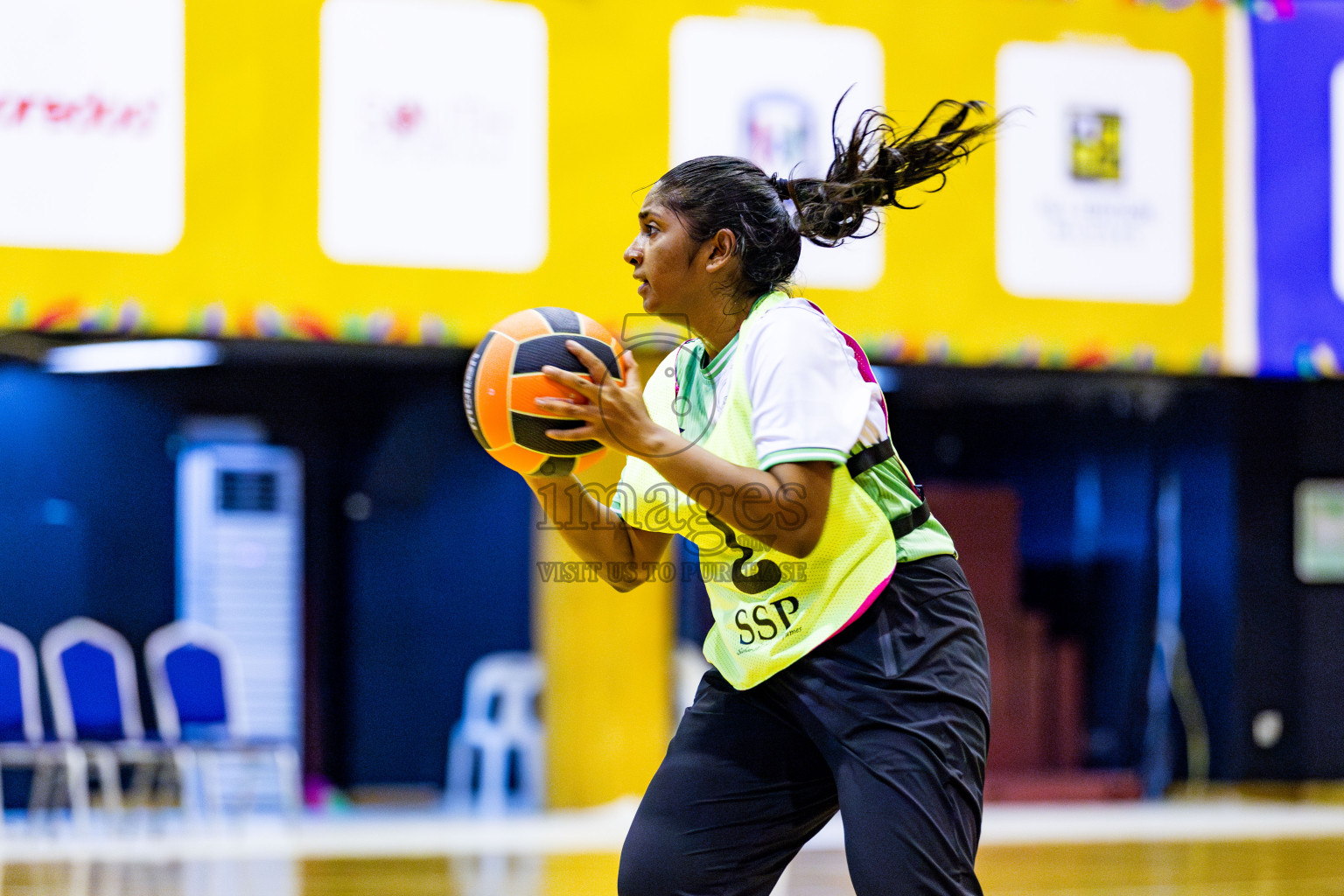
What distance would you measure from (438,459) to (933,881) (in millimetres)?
5987

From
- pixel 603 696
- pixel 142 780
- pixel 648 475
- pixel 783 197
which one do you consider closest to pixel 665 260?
pixel 783 197

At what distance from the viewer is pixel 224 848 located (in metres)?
6.00

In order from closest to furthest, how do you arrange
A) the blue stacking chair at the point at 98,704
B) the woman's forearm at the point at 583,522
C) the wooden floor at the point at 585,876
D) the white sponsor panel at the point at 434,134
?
the woman's forearm at the point at 583,522, the wooden floor at the point at 585,876, the white sponsor panel at the point at 434,134, the blue stacking chair at the point at 98,704

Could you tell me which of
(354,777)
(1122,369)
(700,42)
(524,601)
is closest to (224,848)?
(354,777)

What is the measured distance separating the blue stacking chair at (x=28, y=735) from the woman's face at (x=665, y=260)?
16.9ft

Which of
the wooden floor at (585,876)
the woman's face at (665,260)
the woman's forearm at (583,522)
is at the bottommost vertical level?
the wooden floor at (585,876)

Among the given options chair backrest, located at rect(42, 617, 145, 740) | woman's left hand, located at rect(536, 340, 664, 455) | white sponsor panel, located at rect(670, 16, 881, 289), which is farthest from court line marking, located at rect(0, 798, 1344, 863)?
woman's left hand, located at rect(536, 340, 664, 455)

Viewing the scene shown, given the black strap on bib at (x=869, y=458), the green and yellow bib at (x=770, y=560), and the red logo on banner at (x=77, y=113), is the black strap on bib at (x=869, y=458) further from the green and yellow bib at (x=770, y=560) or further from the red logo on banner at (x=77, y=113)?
the red logo on banner at (x=77, y=113)

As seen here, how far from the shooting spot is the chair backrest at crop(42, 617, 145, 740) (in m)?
6.64

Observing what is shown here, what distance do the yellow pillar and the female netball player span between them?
4.53 m

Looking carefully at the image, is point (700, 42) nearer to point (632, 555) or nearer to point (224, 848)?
point (224, 848)

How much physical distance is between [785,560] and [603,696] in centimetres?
487

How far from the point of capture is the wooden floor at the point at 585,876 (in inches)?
193

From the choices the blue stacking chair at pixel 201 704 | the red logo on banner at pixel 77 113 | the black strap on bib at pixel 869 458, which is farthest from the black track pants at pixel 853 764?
the blue stacking chair at pixel 201 704
